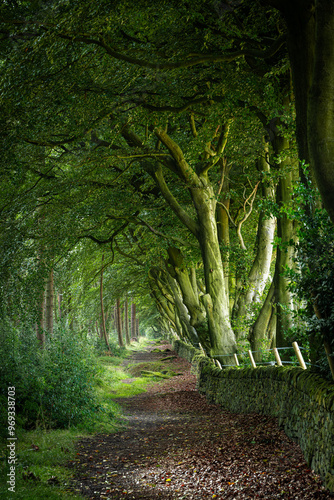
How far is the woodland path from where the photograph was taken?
473cm

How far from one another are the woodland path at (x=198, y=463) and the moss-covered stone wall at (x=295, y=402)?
0.19m

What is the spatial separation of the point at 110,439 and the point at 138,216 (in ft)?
29.9

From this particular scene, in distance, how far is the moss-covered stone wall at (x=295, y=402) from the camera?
14.2 feet

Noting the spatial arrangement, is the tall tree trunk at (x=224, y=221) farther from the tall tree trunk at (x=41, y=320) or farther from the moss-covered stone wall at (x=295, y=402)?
the tall tree trunk at (x=41, y=320)

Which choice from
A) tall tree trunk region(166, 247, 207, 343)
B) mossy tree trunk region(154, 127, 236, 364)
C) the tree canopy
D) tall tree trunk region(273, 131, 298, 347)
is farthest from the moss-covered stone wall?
tall tree trunk region(166, 247, 207, 343)

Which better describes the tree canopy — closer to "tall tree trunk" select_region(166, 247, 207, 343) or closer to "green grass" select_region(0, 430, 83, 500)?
"green grass" select_region(0, 430, 83, 500)

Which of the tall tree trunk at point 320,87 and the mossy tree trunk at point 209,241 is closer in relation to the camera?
the tall tree trunk at point 320,87

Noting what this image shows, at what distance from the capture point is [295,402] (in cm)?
588

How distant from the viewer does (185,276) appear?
18.6m

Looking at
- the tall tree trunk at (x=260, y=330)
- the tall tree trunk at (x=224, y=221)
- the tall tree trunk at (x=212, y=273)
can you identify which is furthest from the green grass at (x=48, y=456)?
the tall tree trunk at (x=224, y=221)

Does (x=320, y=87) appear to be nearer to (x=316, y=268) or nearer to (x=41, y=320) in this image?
(x=316, y=268)

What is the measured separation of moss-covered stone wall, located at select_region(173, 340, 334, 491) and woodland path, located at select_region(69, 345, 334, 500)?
0.62 ft

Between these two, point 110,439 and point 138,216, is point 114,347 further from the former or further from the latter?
point 110,439

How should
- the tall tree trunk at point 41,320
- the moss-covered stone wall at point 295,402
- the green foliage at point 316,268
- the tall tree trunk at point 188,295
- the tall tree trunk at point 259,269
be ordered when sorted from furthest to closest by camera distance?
the tall tree trunk at point 188,295
the tall tree trunk at point 259,269
the tall tree trunk at point 41,320
the green foliage at point 316,268
the moss-covered stone wall at point 295,402
